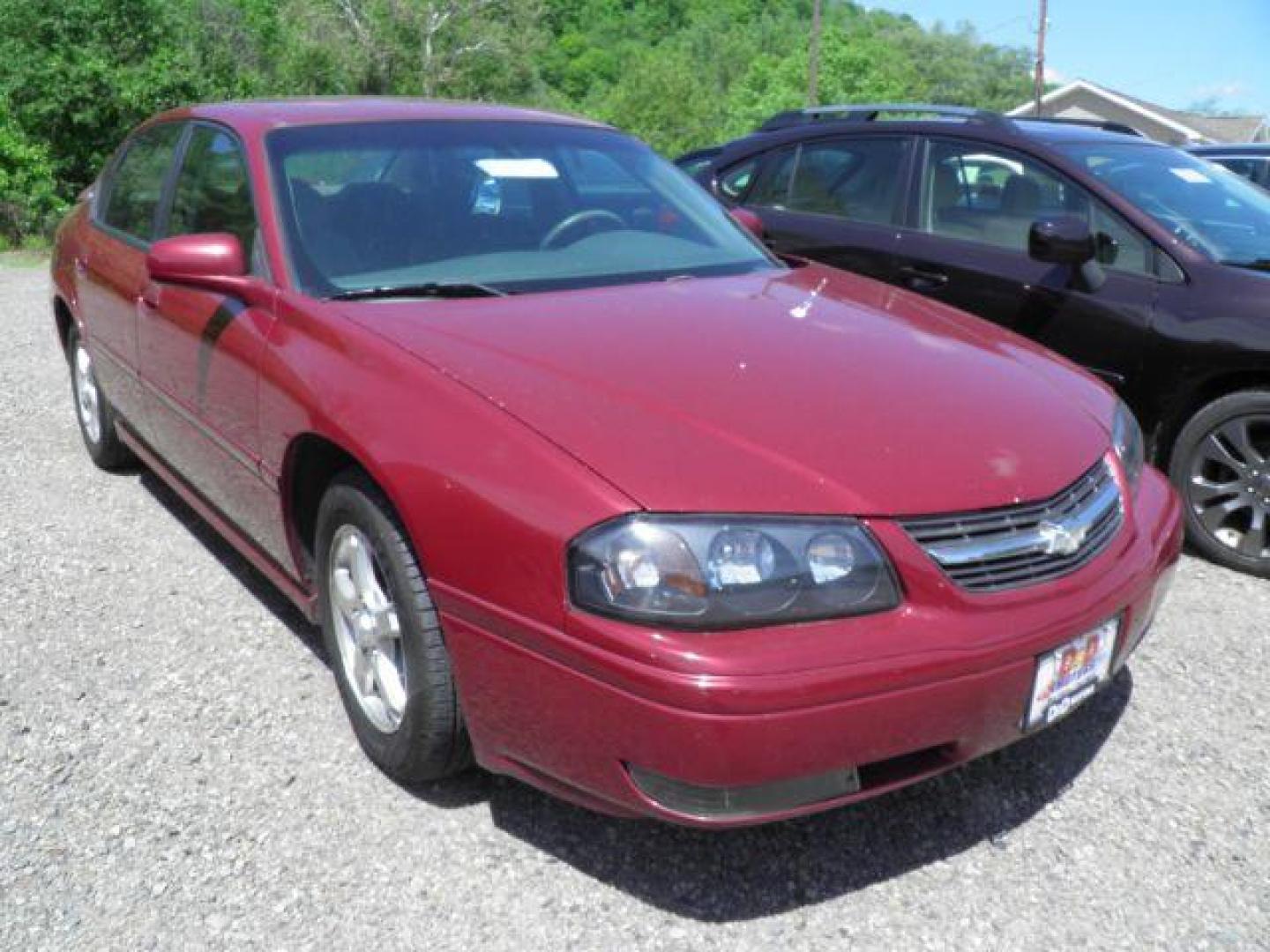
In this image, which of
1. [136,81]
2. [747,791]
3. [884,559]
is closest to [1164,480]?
[884,559]

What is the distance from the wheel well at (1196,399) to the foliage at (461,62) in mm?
13990

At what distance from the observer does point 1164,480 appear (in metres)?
3.09

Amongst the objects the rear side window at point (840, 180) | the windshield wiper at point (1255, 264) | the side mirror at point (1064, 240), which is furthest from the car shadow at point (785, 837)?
the rear side window at point (840, 180)

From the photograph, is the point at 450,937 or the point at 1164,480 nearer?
the point at 450,937

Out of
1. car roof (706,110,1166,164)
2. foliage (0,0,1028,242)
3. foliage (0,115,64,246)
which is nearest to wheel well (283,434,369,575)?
car roof (706,110,1166,164)

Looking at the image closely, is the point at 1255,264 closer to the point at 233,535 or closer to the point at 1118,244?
the point at 1118,244

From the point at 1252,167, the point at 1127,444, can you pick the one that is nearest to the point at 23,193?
the point at 1252,167

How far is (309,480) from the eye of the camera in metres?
2.94

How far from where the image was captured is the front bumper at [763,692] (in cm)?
200

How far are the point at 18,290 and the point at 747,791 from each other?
35.8 ft

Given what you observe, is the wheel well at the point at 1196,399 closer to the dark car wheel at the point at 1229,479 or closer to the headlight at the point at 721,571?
the dark car wheel at the point at 1229,479

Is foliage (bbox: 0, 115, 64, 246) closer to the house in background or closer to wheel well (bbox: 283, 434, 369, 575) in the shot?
wheel well (bbox: 283, 434, 369, 575)

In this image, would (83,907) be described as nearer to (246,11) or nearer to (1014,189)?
(1014,189)

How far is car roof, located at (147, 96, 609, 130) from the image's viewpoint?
137 inches
